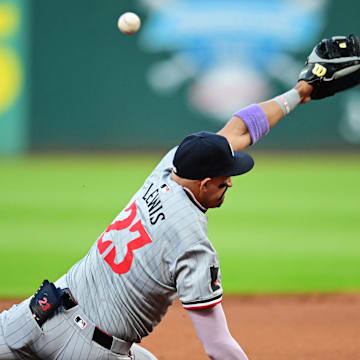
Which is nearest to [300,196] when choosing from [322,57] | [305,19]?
[305,19]

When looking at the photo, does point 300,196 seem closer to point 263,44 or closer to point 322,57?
point 263,44

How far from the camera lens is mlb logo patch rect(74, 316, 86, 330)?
10.8ft

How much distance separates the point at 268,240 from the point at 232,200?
2824mm

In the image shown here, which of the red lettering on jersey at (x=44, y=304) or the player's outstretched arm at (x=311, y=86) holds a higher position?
the player's outstretched arm at (x=311, y=86)

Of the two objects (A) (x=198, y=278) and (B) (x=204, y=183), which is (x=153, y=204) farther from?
(A) (x=198, y=278)

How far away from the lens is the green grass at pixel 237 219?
7.67 m

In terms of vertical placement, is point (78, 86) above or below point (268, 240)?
above

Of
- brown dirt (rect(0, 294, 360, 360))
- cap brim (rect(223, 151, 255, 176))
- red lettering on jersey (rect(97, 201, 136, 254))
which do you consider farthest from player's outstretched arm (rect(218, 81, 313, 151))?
brown dirt (rect(0, 294, 360, 360))

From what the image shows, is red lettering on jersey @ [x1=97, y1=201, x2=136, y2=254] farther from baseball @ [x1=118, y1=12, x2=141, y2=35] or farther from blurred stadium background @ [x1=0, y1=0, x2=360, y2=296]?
blurred stadium background @ [x1=0, y1=0, x2=360, y2=296]

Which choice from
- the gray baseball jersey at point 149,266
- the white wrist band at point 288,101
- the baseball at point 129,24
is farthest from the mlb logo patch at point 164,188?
the baseball at point 129,24

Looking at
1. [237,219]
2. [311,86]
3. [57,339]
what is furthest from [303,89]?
[237,219]

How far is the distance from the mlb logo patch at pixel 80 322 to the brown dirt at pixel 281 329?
1.82 m

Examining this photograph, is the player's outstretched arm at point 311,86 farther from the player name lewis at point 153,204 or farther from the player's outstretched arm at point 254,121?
the player name lewis at point 153,204

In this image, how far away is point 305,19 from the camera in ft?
54.1
